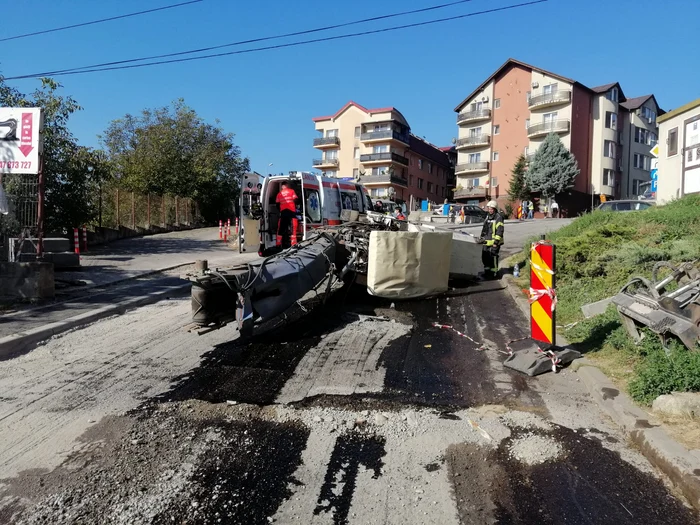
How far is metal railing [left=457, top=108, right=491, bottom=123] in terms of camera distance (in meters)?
62.4

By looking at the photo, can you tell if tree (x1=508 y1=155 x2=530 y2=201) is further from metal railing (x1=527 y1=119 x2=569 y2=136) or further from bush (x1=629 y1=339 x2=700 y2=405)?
bush (x1=629 y1=339 x2=700 y2=405)

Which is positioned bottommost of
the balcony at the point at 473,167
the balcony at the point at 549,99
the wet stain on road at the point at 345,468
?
the wet stain on road at the point at 345,468

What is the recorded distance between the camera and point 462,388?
5.39 metres

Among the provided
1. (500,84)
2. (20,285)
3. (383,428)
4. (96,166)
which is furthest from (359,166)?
(383,428)

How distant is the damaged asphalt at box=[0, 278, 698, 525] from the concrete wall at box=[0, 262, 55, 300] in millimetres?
4589

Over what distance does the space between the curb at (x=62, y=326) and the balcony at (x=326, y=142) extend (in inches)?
2595

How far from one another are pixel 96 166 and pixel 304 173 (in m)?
10.5

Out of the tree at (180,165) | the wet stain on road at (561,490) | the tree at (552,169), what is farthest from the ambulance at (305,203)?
the tree at (552,169)

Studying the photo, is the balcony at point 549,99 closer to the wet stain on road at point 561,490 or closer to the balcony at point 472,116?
the balcony at point 472,116

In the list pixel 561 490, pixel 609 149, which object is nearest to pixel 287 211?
pixel 561 490

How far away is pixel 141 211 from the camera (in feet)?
86.9

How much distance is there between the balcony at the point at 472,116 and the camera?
62.5 m

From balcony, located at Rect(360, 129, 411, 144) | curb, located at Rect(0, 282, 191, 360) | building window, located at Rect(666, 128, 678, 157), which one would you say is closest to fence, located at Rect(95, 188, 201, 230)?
curb, located at Rect(0, 282, 191, 360)

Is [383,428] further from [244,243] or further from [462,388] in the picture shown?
[244,243]
